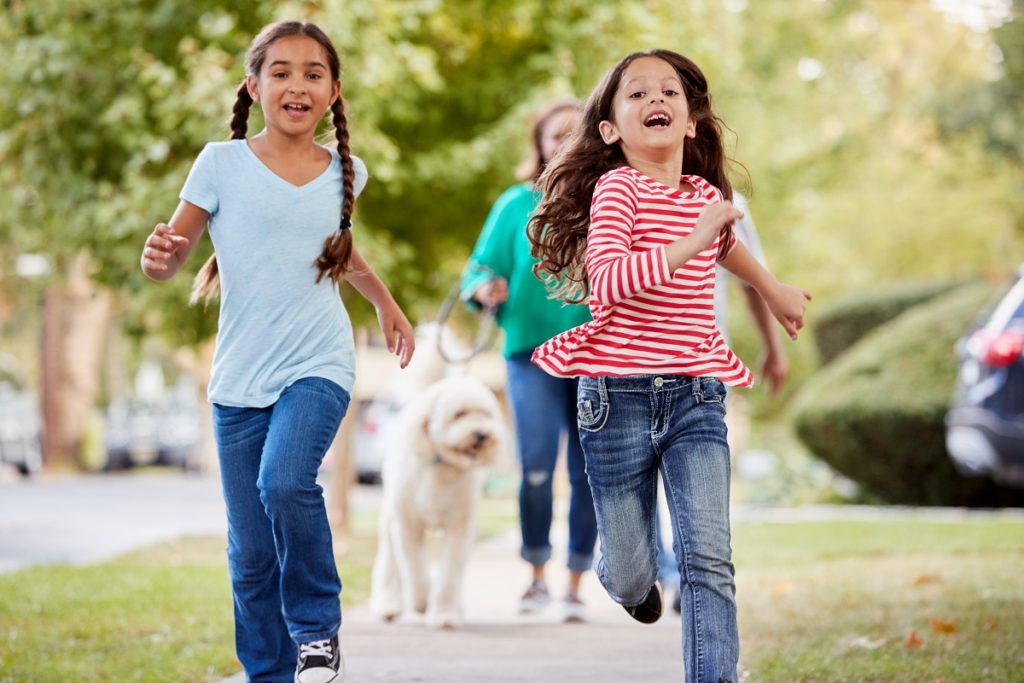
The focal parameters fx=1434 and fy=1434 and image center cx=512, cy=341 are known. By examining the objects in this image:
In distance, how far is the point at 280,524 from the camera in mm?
3938

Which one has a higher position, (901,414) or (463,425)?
(901,414)

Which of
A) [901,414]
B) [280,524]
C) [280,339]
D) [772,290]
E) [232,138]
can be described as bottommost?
[280,524]

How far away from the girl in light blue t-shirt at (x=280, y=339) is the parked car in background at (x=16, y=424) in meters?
19.7

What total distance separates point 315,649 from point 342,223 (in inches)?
48.5

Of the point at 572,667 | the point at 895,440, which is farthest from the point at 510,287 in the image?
the point at 895,440

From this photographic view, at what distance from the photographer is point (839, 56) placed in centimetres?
2589

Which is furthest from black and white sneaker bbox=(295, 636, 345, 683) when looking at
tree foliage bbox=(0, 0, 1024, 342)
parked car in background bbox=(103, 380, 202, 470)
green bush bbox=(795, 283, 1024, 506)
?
parked car in background bbox=(103, 380, 202, 470)

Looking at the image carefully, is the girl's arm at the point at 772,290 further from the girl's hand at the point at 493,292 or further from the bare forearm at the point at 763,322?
the girl's hand at the point at 493,292

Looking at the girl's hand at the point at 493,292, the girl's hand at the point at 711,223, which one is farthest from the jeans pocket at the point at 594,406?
the girl's hand at the point at 493,292

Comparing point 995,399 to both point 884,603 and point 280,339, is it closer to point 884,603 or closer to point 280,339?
point 884,603

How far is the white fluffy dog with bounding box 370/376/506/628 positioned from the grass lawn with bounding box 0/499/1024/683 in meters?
0.85

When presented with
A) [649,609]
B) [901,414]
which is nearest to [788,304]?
[649,609]

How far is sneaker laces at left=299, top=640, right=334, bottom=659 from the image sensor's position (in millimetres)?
3918

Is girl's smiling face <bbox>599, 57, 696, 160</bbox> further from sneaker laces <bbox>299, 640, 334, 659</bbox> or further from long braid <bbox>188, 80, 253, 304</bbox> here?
sneaker laces <bbox>299, 640, 334, 659</bbox>
